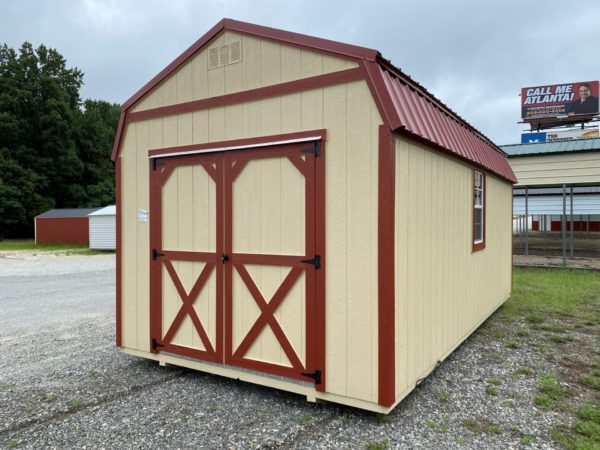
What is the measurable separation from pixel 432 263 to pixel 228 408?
2316 mm

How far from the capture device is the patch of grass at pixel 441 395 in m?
3.97

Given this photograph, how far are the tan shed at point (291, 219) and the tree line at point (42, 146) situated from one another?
32646 mm

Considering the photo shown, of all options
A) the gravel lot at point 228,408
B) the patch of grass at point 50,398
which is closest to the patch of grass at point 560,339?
the gravel lot at point 228,408

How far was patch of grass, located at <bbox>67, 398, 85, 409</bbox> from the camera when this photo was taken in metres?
3.85

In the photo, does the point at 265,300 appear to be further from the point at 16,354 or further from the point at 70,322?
the point at 70,322

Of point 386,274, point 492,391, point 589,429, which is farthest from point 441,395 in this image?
point 386,274

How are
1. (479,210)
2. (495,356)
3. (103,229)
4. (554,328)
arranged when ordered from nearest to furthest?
(495,356), (554,328), (479,210), (103,229)

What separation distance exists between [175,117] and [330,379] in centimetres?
306

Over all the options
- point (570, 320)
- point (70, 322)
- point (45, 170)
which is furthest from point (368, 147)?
point (45, 170)

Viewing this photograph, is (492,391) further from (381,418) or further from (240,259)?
(240,259)

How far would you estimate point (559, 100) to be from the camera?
37.3 metres

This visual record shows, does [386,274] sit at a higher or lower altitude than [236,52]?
lower

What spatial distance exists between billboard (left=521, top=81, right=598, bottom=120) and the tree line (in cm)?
3651

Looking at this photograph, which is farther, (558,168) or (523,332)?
(558,168)
